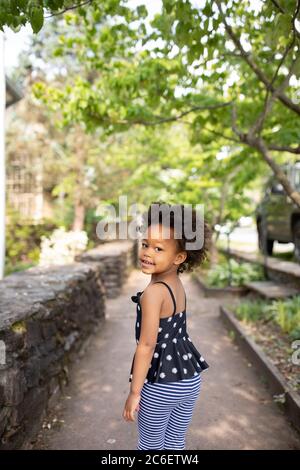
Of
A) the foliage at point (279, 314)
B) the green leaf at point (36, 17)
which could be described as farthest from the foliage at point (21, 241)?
the green leaf at point (36, 17)

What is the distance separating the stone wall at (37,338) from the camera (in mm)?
3080

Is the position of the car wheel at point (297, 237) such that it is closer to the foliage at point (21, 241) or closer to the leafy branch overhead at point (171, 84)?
the leafy branch overhead at point (171, 84)

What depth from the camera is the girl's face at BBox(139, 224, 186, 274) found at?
2322 mm

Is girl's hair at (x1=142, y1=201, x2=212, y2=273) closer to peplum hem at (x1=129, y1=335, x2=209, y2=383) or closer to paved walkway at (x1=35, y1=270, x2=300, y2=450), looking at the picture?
peplum hem at (x1=129, y1=335, x2=209, y2=383)

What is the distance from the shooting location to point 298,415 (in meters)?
3.64

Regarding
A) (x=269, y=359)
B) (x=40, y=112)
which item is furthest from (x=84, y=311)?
(x=40, y=112)

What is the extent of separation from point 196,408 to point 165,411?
1969 millimetres

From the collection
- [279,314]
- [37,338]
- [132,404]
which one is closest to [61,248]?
[279,314]

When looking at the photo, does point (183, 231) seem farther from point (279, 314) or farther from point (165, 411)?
point (279, 314)

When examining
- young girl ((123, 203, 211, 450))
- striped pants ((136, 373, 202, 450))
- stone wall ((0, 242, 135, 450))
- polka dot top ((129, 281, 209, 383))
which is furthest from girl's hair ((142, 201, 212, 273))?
stone wall ((0, 242, 135, 450))

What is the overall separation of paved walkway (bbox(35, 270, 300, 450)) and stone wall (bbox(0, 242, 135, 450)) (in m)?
0.20

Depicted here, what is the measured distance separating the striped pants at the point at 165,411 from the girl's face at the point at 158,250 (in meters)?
0.62

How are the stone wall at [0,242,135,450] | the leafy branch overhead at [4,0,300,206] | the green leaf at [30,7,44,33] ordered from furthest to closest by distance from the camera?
the leafy branch overhead at [4,0,300,206], the stone wall at [0,242,135,450], the green leaf at [30,7,44,33]
